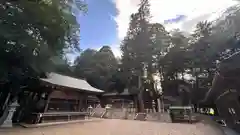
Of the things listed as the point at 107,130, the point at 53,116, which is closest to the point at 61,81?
the point at 53,116

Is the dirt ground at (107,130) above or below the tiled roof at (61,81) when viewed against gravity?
below

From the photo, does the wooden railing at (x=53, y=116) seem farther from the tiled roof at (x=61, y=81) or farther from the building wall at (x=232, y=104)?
the building wall at (x=232, y=104)

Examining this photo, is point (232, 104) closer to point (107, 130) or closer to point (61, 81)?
point (107, 130)

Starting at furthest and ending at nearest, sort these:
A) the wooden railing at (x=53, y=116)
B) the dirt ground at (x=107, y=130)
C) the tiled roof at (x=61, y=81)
Answer: 1. the tiled roof at (x=61, y=81)
2. the wooden railing at (x=53, y=116)
3. the dirt ground at (x=107, y=130)

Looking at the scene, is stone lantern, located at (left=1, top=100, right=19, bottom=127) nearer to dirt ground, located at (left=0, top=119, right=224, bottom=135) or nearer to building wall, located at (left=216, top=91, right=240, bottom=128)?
dirt ground, located at (left=0, top=119, right=224, bottom=135)

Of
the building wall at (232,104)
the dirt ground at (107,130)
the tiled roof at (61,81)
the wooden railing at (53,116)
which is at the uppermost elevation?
the tiled roof at (61,81)

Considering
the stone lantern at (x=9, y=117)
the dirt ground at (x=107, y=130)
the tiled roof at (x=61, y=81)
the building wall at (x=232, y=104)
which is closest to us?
the building wall at (x=232, y=104)

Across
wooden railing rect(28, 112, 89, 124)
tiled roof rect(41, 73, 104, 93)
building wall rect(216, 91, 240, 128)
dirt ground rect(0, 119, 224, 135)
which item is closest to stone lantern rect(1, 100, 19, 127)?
wooden railing rect(28, 112, 89, 124)

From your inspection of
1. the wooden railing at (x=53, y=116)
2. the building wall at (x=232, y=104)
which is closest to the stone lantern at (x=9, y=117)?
the wooden railing at (x=53, y=116)

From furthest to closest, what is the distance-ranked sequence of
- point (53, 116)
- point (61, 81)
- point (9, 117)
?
point (61, 81), point (53, 116), point (9, 117)

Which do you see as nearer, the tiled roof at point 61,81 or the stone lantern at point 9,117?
the stone lantern at point 9,117

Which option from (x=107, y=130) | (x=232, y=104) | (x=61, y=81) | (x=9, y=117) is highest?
(x=61, y=81)

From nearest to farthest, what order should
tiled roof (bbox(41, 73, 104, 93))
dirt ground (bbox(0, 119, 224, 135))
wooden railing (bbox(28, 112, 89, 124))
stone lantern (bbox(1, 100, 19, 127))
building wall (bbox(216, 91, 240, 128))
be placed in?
building wall (bbox(216, 91, 240, 128)), dirt ground (bbox(0, 119, 224, 135)), stone lantern (bbox(1, 100, 19, 127)), wooden railing (bbox(28, 112, 89, 124)), tiled roof (bbox(41, 73, 104, 93))

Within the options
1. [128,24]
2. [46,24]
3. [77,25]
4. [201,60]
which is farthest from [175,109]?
[128,24]
